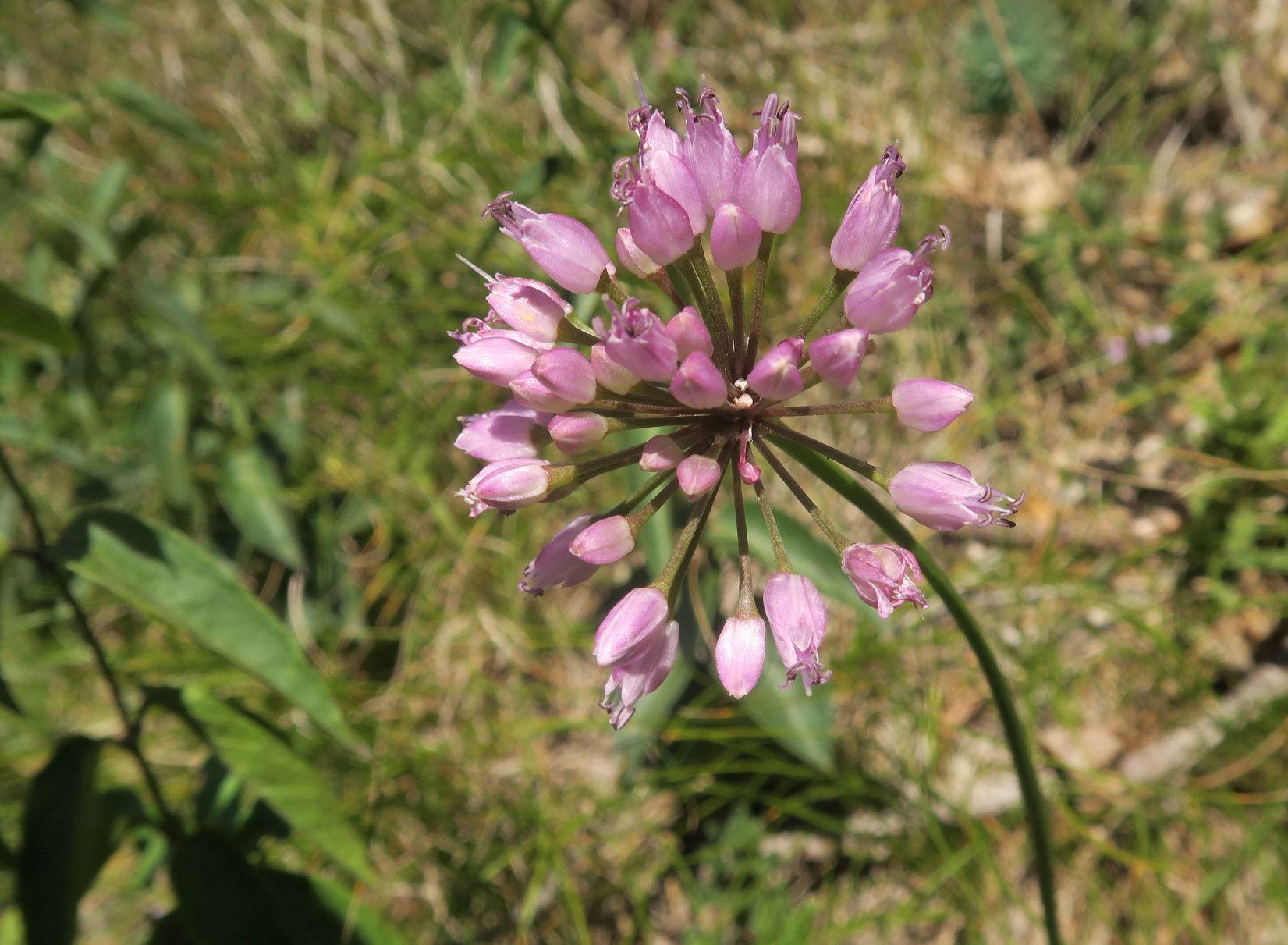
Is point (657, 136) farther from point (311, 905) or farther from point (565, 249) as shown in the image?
point (311, 905)

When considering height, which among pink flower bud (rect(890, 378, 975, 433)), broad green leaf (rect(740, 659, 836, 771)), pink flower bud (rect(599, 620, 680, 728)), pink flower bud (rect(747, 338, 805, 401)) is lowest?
broad green leaf (rect(740, 659, 836, 771))

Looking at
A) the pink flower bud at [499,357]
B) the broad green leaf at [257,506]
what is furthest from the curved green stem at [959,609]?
the broad green leaf at [257,506]

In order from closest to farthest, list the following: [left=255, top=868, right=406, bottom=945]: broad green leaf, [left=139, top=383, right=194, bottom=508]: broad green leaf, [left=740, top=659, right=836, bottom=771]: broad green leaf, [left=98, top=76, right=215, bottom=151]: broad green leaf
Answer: [left=255, top=868, right=406, bottom=945]: broad green leaf
[left=740, top=659, right=836, bottom=771]: broad green leaf
[left=98, top=76, right=215, bottom=151]: broad green leaf
[left=139, top=383, right=194, bottom=508]: broad green leaf

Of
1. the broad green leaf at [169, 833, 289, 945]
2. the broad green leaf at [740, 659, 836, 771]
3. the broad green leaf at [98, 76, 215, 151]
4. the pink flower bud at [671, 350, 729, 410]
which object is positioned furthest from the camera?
the broad green leaf at [98, 76, 215, 151]

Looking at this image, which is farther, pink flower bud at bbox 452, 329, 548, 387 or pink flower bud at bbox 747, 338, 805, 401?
pink flower bud at bbox 452, 329, 548, 387

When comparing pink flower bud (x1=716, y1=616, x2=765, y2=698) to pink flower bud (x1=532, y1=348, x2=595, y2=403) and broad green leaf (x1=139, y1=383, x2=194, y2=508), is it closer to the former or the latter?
pink flower bud (x1=532, y1=348, x2=595, y2=403)

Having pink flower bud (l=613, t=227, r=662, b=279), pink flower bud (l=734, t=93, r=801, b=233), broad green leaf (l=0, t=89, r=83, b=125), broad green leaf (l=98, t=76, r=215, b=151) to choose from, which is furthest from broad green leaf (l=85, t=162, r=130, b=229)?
pink flower bud (l=734, t=93, r=801, b=233)
